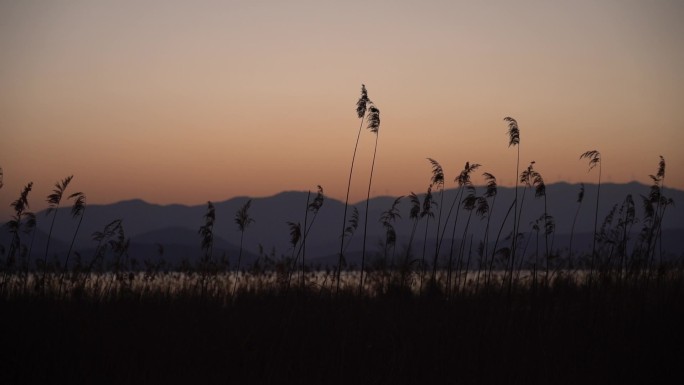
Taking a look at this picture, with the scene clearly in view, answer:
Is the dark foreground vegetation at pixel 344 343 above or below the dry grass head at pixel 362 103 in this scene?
below

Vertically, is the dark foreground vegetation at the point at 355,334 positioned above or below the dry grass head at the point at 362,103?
below

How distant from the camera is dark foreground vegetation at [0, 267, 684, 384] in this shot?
6891 millimetres

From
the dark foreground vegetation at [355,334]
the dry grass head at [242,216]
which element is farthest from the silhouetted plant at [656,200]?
the dry grass head at [242,216]

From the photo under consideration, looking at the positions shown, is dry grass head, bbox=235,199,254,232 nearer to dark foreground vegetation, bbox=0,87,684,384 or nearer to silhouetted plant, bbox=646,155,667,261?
dark foreground vegetation, bbox=0,87,684,384

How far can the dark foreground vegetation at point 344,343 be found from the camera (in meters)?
6.89

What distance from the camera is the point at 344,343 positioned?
293 inches

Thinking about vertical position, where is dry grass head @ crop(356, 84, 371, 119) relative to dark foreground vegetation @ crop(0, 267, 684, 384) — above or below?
above

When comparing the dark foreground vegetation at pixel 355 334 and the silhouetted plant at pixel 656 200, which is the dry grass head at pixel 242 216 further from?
the silhouetted plant at pixel 656 200

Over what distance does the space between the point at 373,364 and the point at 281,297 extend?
16.9 feet

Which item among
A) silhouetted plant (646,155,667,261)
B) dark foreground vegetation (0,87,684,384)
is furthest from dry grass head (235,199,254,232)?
silhouetted plant (646,155,667,261)

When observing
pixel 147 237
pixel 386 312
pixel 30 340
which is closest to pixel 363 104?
pixel 386 312

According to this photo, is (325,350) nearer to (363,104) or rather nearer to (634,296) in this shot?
(363,104)

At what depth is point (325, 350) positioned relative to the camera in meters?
7.81

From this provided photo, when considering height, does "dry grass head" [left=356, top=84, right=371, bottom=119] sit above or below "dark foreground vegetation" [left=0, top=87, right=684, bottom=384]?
above
